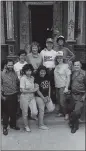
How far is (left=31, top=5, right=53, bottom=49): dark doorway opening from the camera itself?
773cm

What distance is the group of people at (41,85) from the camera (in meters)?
4.51

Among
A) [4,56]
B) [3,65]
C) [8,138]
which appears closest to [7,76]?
[3,65]

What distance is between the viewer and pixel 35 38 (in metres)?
7.87

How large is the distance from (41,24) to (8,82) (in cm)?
377

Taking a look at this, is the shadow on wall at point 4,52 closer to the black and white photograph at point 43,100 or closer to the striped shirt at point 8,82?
the black and white photograph at point 43,100

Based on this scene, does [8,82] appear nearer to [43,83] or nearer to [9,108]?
[9,108]

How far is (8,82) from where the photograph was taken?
4.50 m

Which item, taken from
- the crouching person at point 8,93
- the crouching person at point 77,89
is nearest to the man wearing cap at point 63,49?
the crouching person at point 77,89

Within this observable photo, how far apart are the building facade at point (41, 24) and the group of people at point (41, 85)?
2.47 meters

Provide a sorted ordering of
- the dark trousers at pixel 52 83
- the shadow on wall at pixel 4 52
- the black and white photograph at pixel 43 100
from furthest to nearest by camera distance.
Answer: the shadow on wall at pixel 4 52 < the dark trousers at pixel 52 83 < the black and white photograph at pixel 43 100

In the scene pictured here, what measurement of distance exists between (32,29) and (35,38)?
0.94ft

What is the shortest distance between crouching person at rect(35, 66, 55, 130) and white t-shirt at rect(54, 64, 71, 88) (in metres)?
0.20

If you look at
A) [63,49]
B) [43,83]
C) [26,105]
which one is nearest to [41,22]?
[63,49]

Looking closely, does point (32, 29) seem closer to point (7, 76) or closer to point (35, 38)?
point (35, 38)
